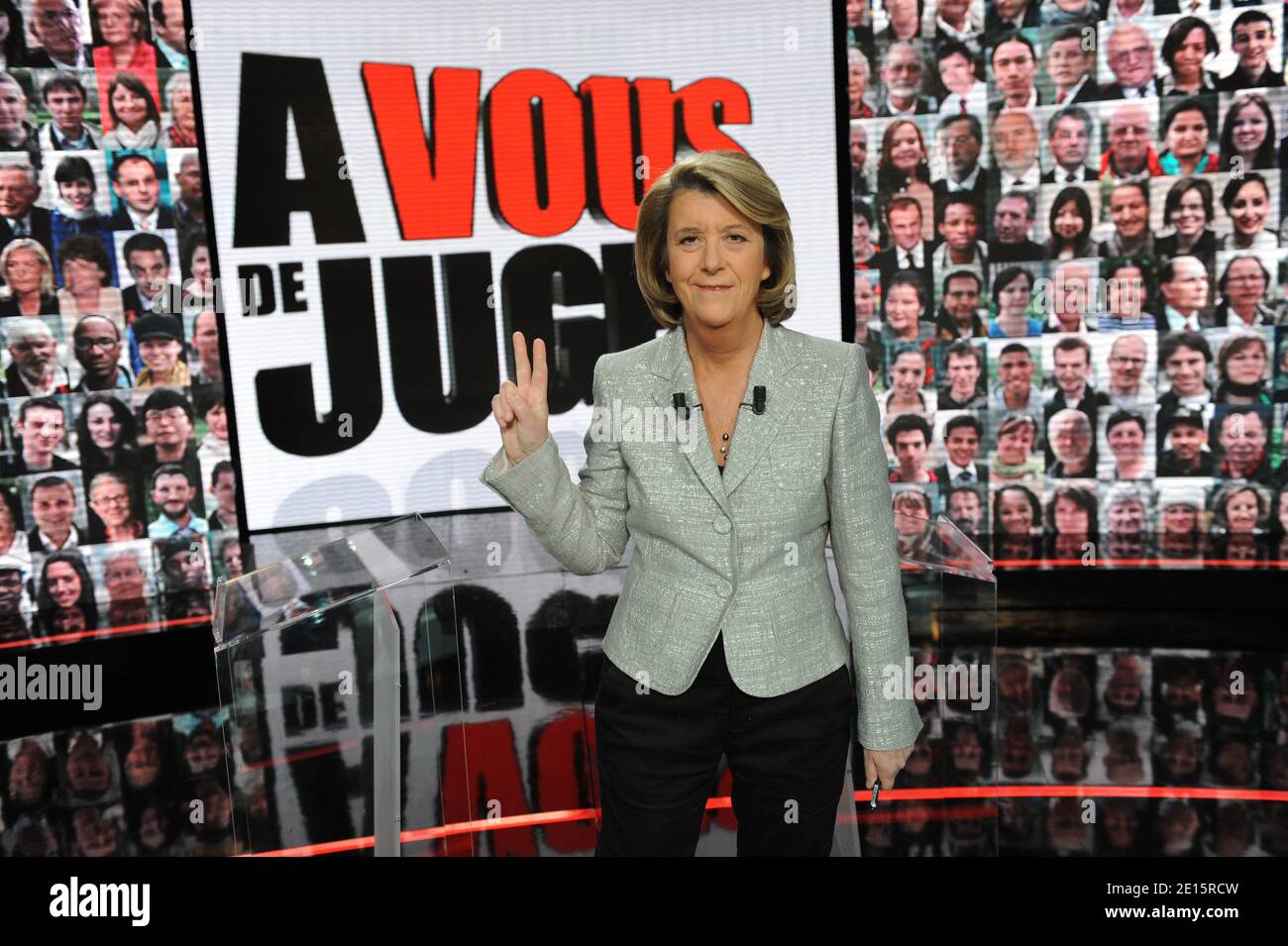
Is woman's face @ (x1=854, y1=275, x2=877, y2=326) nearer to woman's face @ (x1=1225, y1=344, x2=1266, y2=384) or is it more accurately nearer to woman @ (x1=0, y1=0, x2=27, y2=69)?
woman's face @ (x1=1225, y1=344, x2=1266, y2=384)

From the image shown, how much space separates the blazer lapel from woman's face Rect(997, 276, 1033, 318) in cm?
392

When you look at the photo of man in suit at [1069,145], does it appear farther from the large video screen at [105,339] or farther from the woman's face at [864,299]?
the large video screen at [105,339]

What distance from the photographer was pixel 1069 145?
5281mm

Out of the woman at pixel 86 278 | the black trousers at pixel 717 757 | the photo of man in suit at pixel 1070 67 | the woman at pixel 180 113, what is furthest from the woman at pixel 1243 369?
the woman at pixel 86 278

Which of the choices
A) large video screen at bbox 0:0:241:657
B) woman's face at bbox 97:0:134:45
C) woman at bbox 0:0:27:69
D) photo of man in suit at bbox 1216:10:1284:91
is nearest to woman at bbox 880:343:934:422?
photo of man in suit at bbox 1216:10:1284:91

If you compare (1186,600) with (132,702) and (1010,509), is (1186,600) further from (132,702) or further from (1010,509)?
(132,702)

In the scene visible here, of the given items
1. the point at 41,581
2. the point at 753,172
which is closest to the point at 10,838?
the point at 41,581

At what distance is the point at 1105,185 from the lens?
5.28 m

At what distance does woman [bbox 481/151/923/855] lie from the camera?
173 centimetres

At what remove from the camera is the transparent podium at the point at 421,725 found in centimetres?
217

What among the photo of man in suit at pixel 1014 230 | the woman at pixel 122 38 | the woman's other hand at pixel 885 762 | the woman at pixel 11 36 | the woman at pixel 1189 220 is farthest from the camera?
the photo of man in suit at pixel 1014 230

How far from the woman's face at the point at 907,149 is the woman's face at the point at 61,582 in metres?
4.27

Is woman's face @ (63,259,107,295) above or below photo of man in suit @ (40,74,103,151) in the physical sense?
below

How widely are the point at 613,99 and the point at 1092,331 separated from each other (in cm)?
250
